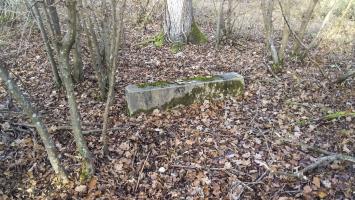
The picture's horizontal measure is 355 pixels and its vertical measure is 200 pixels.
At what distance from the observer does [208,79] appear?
5.71m

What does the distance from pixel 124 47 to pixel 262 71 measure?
A: 11.6ft

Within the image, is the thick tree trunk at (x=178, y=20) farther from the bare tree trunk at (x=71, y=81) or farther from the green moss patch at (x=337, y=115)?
the bare tree trunk at (x=71, y=81)

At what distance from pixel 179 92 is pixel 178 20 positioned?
11.4 ft

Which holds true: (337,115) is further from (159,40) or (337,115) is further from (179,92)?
(159,40)

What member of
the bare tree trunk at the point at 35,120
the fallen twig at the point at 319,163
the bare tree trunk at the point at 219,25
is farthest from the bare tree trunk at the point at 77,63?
the fallen twig at the point at 319,163

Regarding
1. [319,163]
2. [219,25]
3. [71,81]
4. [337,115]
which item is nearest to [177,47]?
[219,25]

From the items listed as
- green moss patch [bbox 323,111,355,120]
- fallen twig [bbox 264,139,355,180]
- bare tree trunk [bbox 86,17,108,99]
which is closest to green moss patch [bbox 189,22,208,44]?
bare tree trunk [bbox 86,17,108,99]

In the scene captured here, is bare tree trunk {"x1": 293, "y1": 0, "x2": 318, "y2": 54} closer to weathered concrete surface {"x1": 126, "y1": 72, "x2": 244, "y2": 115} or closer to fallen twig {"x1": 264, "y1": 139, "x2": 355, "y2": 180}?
weathered concrete surface {"x1": 126, "y1": 72, "x2": 244, "y2": 115}

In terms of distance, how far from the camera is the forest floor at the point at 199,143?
12.8 feet

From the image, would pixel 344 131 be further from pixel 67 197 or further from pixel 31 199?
pixel 31 199

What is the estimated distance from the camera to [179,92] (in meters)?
5.41

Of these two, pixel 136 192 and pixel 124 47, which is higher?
pixel 124 47

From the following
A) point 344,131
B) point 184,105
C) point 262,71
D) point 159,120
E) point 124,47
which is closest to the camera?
point 344,131

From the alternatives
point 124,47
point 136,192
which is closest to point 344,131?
point 136,192
